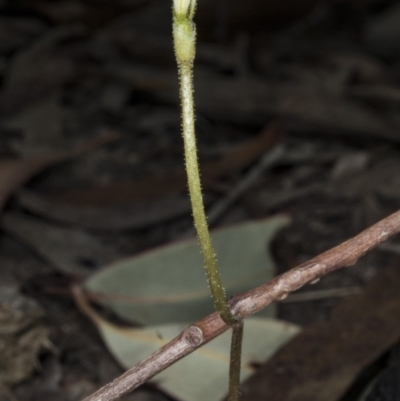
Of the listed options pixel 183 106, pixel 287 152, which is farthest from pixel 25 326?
pixel 287 152

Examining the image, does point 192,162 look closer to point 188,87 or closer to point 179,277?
point 188,87

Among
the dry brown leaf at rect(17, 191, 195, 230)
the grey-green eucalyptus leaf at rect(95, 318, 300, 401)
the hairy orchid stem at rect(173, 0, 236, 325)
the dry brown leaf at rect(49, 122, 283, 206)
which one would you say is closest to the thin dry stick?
the hairy orchid stem at rect(173, 0, 236, 325)

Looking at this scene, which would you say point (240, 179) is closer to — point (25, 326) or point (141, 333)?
point (141, 333)

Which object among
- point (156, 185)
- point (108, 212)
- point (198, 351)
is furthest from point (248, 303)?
point (156, 185)

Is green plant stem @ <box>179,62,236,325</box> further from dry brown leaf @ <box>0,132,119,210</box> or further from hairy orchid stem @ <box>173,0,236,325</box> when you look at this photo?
dry brown leaf @ <box>0,132,119,210</box>

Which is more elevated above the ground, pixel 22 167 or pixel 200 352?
pixel 22 167

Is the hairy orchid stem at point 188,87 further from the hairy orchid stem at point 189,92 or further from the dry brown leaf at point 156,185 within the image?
the dry brown leaf at point 156,185
